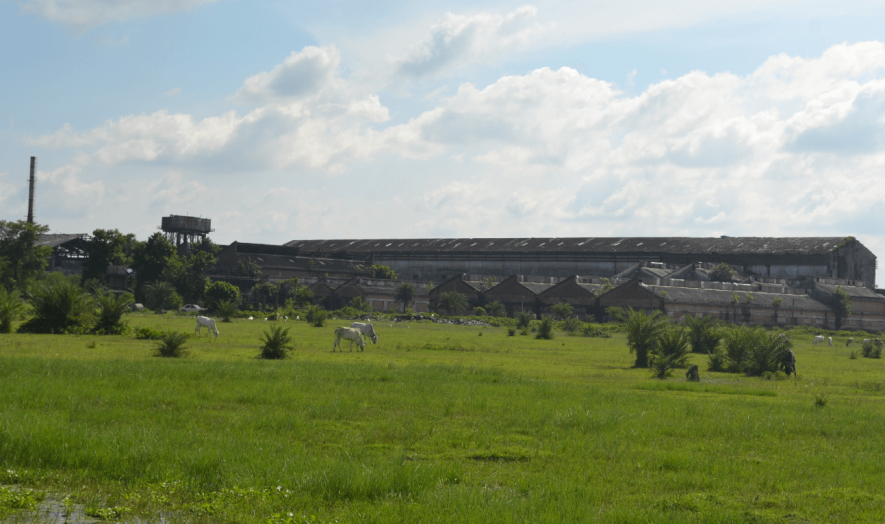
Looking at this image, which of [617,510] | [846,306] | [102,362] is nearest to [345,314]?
[846,306]

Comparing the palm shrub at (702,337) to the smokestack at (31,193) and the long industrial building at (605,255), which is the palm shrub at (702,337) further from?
the smokestack at (31,193)

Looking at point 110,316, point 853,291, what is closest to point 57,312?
point 110,316

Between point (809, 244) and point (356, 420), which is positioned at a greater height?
point (809, 244)

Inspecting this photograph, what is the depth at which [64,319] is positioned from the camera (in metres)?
35.4

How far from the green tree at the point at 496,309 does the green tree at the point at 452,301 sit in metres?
3.59

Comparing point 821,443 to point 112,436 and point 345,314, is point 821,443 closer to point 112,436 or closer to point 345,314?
point 112,436

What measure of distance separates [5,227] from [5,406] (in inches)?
Result: 3043

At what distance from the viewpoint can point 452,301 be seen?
9756 centimetres

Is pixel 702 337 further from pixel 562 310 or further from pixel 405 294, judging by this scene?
pixel 405 294

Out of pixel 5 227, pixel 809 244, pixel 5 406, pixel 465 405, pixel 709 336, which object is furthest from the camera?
pixel 809 244

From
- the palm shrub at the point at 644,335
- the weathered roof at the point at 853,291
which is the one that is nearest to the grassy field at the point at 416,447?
the palm shrub at the point at 644,335

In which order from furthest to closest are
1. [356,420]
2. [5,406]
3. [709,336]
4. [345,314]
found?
[345,314] < [709,336] < [356,420] < [5,406]

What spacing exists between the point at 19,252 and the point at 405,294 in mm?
45528

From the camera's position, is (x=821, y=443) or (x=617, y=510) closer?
(x=617, y=510)
